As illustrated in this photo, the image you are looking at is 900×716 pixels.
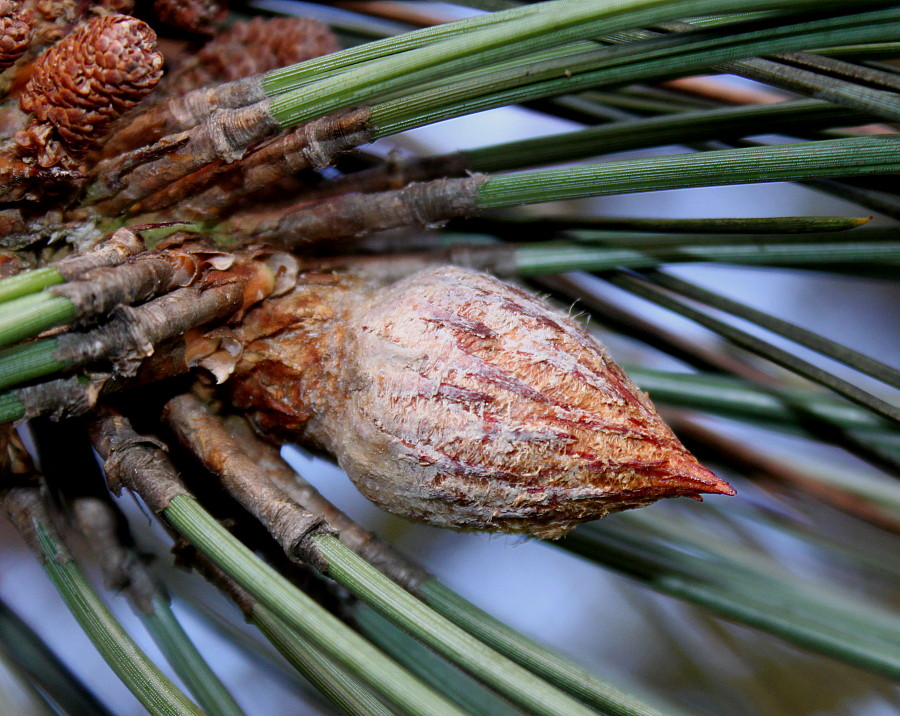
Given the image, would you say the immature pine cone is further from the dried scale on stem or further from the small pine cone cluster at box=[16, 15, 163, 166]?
the small pine cone cluster at box=[16, 15, 163, 166]

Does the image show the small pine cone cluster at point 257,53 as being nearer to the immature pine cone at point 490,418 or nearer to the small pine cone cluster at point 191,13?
the small pine cone cluster at point 191,13

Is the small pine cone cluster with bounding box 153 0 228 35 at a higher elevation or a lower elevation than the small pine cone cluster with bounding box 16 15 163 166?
higher

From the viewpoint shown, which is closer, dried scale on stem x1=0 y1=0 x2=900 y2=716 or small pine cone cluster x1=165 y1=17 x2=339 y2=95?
dried scale on stem x1=0 y1=0 x2=900 y2=716

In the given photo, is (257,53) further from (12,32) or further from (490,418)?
(490,418)

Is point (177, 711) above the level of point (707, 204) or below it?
below

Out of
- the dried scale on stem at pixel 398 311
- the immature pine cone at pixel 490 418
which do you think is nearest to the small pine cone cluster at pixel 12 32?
the dried scale on stem at pixel 398 311

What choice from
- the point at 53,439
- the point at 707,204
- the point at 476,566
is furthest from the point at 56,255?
the point at 707,204

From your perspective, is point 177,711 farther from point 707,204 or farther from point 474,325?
point 707,204

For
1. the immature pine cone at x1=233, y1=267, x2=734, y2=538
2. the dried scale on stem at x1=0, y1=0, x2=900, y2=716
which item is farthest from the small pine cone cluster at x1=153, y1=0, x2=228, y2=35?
the immature pine cone at x1=233, y1=267, x2=734, y2=538
